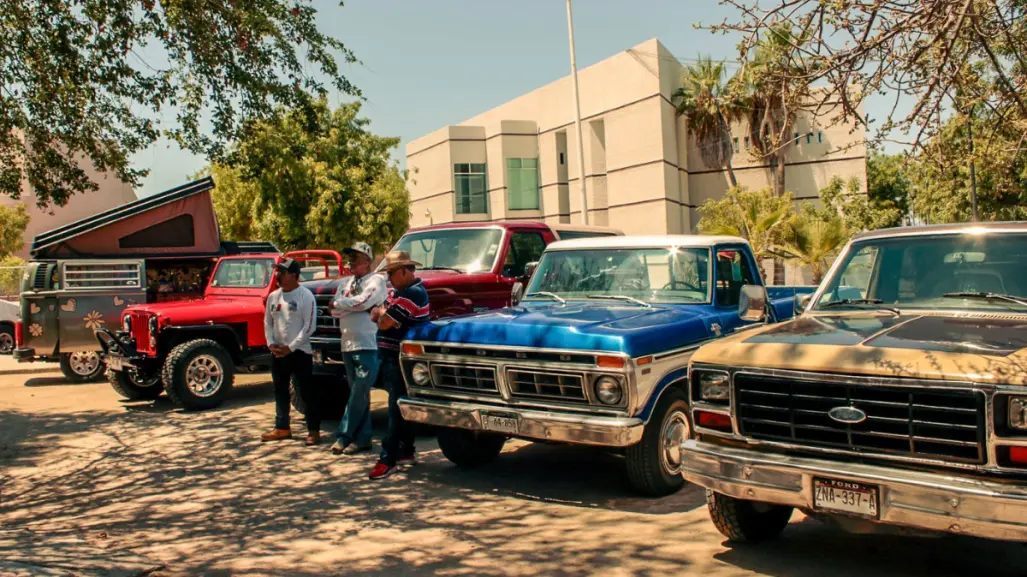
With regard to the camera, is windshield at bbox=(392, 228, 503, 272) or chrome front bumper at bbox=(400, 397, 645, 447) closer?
chrome front bumper at bbox=(400, 397, 645, 447)

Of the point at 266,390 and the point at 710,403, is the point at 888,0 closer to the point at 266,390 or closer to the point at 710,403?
the point at 710,403

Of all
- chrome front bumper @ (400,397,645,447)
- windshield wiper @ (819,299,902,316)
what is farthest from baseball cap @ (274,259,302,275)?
windshield wiper @ (819,299,902,316)

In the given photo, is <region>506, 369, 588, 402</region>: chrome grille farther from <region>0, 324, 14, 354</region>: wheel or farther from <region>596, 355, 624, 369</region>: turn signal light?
<region>0, 324, 14, 354</region>: wheel

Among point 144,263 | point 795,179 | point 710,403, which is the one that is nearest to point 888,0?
point 710,403

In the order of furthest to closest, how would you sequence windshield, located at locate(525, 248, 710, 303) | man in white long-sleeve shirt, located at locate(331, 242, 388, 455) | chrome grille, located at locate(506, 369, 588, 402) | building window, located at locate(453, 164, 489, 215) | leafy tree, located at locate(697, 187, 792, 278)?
building window, located at locate(453, 164, 489, 215)
leafy tree, located at locate(697, 187, 792, 278)
man in white long-sleeve shirt, located at locate(331, 242, 388, 455)
windshield, located at locate(525, 248, 710, 303)
chrome grille, located at locate(506, 369, 588, 402)

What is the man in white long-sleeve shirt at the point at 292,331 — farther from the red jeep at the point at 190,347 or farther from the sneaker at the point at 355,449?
the red jeep at the point at 190,347

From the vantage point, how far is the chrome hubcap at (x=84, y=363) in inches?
559

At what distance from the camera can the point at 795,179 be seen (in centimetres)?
3419

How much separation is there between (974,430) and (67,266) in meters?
12.9

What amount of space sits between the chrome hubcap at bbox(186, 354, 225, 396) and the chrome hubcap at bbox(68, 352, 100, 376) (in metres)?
4.42

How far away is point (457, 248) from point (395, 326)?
8.95 feet

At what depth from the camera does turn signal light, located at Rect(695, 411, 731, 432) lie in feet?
14.9

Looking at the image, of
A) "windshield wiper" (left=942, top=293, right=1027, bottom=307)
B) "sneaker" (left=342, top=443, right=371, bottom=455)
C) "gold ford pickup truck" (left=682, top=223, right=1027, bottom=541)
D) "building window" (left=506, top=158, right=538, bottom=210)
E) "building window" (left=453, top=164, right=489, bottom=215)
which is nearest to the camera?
"gold ford pickup truck" (left=682, top=223, right=1027, bottom=541)

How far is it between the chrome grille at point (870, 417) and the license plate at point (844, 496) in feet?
0.60
